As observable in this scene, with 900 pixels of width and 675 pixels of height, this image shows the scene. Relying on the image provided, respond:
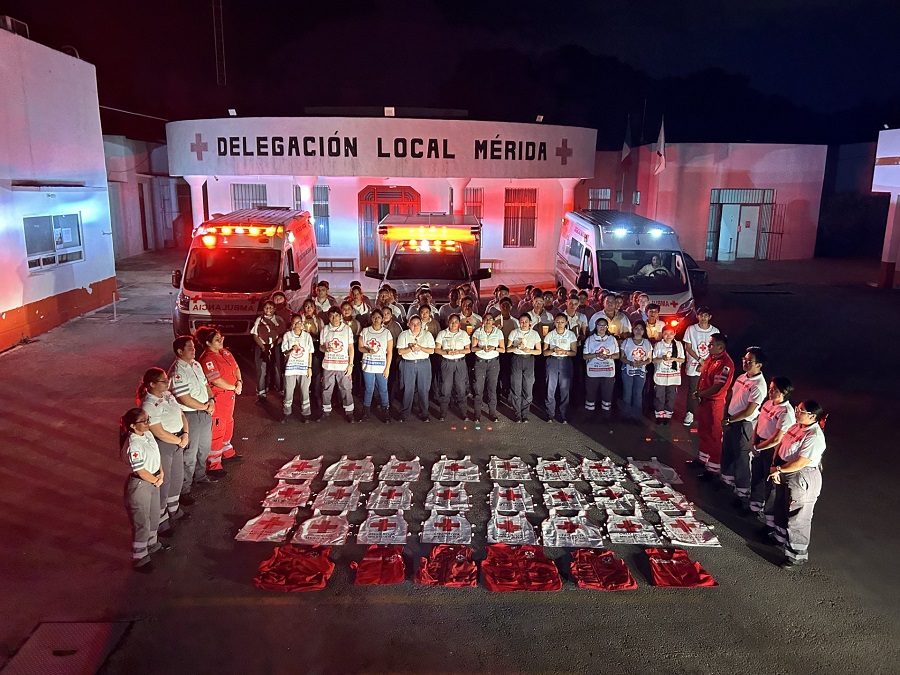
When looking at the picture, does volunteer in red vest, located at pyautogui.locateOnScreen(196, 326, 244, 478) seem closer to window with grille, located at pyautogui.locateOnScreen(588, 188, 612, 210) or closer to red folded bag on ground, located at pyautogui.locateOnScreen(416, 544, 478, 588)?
red folded bag on ground, located at pyautogui.locateOnScreen(416, 544, 478, 588)

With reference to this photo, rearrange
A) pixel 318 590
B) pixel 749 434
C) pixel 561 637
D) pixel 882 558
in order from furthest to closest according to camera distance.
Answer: pixel 749 434, pixel 882 558, pixel 318 590, pixel 561 637

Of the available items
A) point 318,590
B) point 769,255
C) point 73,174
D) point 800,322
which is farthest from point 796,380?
point 769,255

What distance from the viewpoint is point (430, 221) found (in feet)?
46.7

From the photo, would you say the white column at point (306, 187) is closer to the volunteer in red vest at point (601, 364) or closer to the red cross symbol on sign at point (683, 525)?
the volunteer in red vest at point (601, 364)

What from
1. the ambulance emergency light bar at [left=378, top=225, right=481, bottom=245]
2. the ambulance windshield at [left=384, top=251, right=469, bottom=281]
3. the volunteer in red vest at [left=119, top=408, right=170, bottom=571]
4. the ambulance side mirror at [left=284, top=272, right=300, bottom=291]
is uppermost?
the ambulance emergency light bar at [left=378, top=225, right=481, bottom=245]

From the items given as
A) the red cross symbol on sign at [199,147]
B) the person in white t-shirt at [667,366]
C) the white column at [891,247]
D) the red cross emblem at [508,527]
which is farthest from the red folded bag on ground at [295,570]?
the white column at [891,247]

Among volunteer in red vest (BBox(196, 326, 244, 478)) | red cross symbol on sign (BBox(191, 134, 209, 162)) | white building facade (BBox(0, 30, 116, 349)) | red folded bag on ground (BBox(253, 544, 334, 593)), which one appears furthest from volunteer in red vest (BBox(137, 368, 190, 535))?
red cross symbol on sign (BBox(191, 134, 209, 162))

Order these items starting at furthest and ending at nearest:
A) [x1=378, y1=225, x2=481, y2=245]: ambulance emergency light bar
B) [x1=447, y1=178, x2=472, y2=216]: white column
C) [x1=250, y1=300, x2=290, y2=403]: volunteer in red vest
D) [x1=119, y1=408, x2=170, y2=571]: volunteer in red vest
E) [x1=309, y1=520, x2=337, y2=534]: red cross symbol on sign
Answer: [x1=447, y1=178, x2=472, y2=216]: white column < [x1=378, y1=225, x2=481, y2=245]: ambulance emergency light bar < [x1=250, y1=300, x2=290, y2=403]: volunteer in red vest < [x1=309, y1=520, x2=337, y2=534]: red cross symbol on sign < [x1=119, y1=408, x2=170, y2=571]: volunteer in red vest

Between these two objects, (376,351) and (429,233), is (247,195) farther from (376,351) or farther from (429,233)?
(376,351)

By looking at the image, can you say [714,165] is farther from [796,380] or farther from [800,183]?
[796,380]

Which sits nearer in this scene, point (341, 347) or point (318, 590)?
point (318, 590)

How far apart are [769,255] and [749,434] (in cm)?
2433

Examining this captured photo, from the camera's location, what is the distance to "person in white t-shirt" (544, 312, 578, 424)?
965cm

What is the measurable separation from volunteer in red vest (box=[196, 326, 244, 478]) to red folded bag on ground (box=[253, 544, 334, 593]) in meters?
2.11
